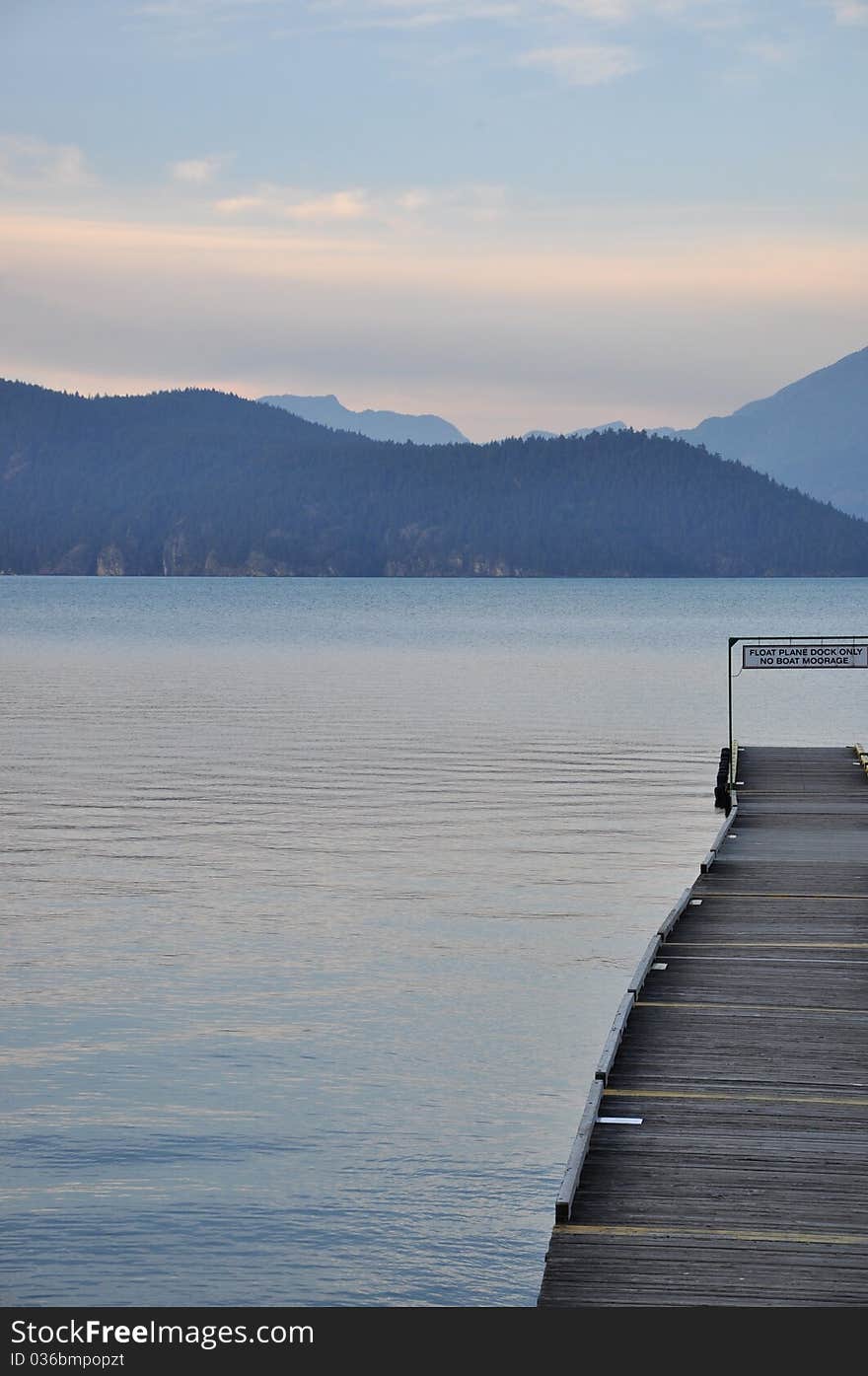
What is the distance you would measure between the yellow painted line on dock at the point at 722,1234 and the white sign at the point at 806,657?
23.6 m

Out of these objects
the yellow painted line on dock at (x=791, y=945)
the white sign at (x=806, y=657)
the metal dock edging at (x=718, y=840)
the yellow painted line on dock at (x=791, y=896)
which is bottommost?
the yellow painted line on dock at (x=791, y=945)

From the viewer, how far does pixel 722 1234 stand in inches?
440

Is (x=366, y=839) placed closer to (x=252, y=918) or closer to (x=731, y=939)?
(x=252, y=918)

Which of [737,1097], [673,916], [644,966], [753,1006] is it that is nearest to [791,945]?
[673,916]

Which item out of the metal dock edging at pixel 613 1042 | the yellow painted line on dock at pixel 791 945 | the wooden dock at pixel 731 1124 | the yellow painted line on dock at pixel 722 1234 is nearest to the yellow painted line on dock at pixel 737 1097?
the wooden dock at pixel 731 1124

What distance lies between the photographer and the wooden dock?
1074 cm

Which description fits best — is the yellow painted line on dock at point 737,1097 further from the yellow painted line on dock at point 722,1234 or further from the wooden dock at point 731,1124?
the yellow painted line on dock at point 722,1234

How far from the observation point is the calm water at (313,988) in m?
13.0

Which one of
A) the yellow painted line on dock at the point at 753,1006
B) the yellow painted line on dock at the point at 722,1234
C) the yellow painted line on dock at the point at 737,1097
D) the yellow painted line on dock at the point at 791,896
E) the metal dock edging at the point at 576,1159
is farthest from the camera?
the yellow painted line on dock at the point at 791,896

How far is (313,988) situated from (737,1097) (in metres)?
7.14

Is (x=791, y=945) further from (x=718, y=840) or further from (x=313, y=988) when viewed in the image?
(x=718, y=840)

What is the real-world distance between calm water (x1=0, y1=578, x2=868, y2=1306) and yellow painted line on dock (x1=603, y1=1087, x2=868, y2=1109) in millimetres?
954

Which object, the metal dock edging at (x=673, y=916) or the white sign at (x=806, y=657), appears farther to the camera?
the white sign at (x=806, y=657)

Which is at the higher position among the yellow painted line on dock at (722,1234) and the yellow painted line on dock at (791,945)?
Answer: the yellow painted line on dock at (791,945)
